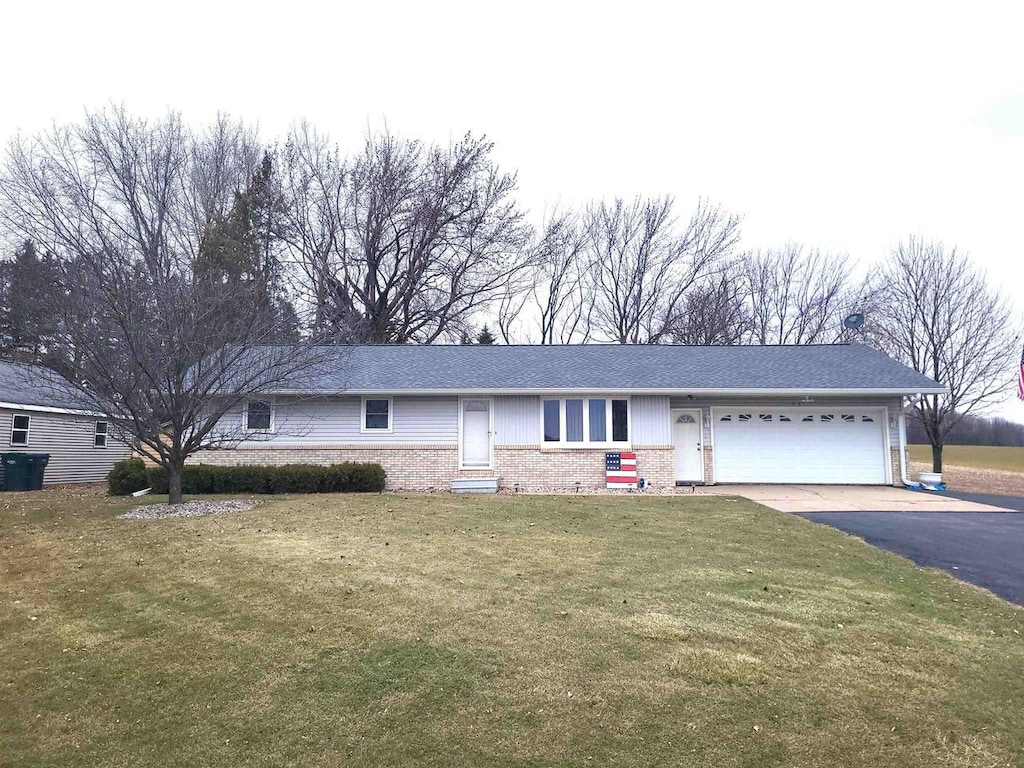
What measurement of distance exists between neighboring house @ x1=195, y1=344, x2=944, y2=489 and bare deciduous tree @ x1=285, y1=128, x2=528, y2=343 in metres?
12.0

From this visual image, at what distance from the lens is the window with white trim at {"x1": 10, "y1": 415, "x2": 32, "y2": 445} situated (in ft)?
58.9

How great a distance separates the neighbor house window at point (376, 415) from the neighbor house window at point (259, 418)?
8.13 ft

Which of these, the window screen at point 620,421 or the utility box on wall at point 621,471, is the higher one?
the window screen at point 620,421

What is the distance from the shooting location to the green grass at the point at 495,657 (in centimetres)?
324

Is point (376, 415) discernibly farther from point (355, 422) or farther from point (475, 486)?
point (475, 486)

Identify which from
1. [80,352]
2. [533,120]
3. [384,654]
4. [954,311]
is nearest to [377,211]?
[533,120]

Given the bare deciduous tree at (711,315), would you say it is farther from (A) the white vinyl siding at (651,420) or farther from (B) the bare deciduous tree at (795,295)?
(A) the white vinyl siding at (651,420)

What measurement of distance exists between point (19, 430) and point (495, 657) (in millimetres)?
20130

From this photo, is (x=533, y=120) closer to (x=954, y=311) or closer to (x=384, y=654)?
(x=384, y=654)

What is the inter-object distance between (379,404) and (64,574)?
10055 millimetres

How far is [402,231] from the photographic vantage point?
96.4ft

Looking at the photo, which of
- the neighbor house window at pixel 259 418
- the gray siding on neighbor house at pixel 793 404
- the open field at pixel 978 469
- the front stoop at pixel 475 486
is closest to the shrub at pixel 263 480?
the neighbor house window at pixel 259 418

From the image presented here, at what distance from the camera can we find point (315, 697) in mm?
3730

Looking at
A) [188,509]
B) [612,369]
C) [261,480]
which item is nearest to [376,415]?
[261,480]
